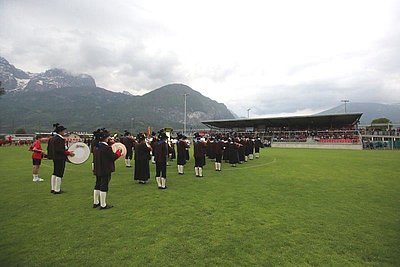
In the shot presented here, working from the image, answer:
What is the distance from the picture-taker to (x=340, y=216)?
19.6ft

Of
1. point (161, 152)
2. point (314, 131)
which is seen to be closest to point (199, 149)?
point (161, 152)

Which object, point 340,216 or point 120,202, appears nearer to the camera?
point 340,216

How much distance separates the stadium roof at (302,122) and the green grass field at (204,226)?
133 ft

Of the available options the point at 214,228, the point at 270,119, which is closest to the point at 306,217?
the point at 214,228

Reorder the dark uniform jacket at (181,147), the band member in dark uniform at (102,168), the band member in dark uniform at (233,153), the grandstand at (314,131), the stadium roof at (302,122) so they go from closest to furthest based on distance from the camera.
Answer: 1. the band member in dark uniform at (102,168)
2. the dark uniform jacket at (181,147)
3. the band member in dark uniform at (233,153)
4. the grandstand at (314,131)
5. the stadium roof at (302,122)

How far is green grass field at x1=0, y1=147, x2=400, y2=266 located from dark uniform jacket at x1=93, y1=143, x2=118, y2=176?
978 mm

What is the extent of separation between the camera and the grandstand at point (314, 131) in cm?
3969

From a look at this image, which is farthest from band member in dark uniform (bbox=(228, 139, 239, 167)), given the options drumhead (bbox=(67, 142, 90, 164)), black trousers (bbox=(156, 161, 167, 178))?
drumhead (bbox=(67, 142, 90, 164))

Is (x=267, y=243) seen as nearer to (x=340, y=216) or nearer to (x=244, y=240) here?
(x=244, y=240)

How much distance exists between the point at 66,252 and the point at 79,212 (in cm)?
239

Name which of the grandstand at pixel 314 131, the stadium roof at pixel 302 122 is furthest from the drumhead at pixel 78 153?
the stadium roof at pixel 302 122

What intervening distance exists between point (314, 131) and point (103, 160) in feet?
156

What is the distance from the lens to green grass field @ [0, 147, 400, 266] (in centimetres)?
396

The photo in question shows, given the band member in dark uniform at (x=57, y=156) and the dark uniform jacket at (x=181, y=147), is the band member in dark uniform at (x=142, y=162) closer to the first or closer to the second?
the dark uniform jacket at (x=181, y=147)
